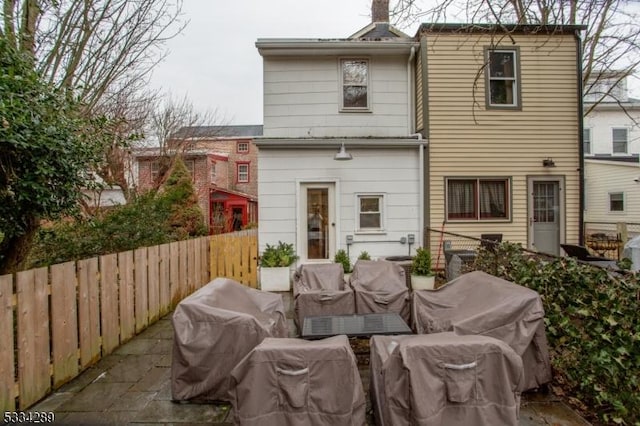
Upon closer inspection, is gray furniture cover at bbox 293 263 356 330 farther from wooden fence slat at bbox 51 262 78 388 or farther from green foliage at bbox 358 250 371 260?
green foliage at bbox 358 250 371 260

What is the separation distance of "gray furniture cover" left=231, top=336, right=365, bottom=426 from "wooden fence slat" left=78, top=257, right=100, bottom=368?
2505 mm

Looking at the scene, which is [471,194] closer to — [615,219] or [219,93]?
[615,219]

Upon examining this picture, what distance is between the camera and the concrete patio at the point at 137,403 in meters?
2.90

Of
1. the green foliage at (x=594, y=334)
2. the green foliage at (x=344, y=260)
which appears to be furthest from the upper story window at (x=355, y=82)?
the green foliage at (x=594, y=334)

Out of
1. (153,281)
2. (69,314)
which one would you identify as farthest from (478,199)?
(69,314)

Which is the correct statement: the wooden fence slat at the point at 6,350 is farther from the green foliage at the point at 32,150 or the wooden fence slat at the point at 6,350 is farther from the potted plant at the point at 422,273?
the potted plant at the point at 422,273

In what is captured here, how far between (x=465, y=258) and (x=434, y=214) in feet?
5.59

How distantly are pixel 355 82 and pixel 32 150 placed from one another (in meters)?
7.18

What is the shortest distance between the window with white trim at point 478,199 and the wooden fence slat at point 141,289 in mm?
6645

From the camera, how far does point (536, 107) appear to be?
848 cm

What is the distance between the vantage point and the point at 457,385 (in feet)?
7.48

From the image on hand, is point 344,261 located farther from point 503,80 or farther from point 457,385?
point 503,80

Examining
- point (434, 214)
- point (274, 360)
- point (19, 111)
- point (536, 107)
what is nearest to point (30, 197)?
point (19, 111)

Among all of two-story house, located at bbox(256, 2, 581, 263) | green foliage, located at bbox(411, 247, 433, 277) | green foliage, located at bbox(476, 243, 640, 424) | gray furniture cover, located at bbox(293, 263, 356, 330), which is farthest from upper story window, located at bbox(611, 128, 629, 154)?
gray furniture cover, located at bbox(293, 263, 356, 330)
